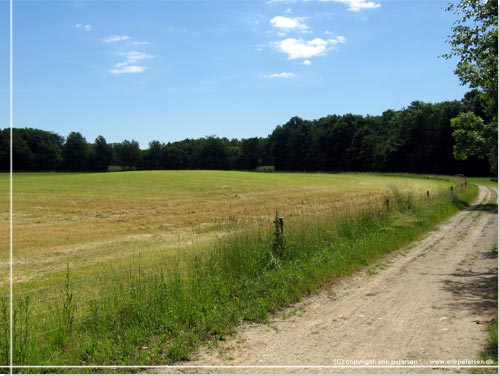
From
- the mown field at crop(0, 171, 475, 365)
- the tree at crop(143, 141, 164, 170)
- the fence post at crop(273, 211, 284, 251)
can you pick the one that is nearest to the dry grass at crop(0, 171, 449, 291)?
the mown field at crop(0, 171, 475, 365)

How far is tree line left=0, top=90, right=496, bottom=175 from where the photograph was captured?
9081cm

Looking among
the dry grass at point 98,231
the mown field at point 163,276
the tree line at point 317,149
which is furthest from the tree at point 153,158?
the mown field at point 163,276

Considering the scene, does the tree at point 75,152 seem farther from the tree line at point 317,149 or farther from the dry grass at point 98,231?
the dry grass at point 98,231

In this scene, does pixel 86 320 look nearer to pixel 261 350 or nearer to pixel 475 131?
pixel 261 350

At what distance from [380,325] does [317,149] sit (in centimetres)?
13825

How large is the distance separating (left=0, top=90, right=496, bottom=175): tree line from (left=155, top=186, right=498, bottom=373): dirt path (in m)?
52.7

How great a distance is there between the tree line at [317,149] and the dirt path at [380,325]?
5268 centimetres

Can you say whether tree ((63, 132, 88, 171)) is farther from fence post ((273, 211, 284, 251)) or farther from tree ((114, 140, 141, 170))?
fence post ((273, 211, 284, 251))

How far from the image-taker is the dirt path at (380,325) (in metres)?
5.61

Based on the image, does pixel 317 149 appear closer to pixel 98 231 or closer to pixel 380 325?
pixel 98 231

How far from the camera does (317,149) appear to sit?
14300 cm

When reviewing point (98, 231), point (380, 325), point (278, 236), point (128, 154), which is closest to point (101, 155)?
point (128, 154)

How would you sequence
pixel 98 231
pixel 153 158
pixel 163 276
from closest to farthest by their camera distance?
pixel 163 276, pixel 98 231, pixel 153 158

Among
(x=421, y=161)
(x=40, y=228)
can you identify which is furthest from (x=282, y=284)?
(x=421, y=161)
